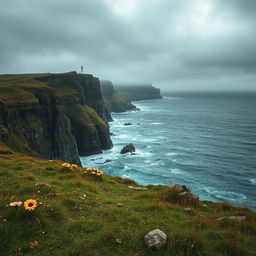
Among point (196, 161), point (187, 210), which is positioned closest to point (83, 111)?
point (196, 161)

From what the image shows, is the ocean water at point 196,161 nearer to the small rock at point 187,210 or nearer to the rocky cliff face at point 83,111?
the rocky cliff face at point 83,111

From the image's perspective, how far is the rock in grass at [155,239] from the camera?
745 centimetres

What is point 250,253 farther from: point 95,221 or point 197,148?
point 197,148

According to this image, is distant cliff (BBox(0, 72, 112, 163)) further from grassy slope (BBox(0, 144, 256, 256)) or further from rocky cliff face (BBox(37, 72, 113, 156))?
grassy slope (BBox(0, 144, 256, 256))

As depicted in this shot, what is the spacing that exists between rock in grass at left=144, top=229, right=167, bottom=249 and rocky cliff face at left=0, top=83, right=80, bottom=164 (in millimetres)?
59790

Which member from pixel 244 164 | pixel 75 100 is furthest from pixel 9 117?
pixel 244 164

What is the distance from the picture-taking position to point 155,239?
7.61m

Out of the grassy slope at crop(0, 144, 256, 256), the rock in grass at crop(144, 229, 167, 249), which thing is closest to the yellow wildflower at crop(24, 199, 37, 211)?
the grassy slope at crop(0, 144, 256, 256)

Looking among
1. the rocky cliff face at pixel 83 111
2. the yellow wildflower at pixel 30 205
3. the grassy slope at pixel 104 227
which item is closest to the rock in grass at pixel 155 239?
the grassy slope at pixel 104 227

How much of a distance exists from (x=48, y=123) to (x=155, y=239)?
88749 millimetres

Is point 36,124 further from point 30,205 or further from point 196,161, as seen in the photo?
point 30,205

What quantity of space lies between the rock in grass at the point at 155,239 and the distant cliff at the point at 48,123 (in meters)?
59.1

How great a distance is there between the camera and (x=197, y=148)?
105 meters

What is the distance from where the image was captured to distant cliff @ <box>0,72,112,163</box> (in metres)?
68.6
